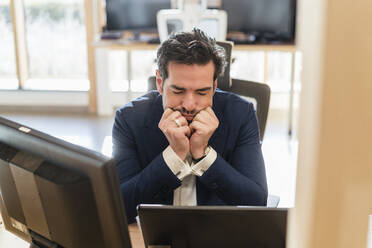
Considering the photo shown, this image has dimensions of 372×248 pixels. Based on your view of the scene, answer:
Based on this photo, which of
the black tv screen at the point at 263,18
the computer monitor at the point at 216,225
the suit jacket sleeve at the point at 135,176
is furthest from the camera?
the black tv screen at the point at 263,18

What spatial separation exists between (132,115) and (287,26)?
3.05 m

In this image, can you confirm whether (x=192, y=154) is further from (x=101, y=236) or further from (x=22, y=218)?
(x=101, y=236)

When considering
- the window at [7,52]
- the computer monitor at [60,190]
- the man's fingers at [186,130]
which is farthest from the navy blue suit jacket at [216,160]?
the window at [7,52]

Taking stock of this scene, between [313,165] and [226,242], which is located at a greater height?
[313,165]

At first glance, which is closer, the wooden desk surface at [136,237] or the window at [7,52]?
the wooden desk surface at [136,237]

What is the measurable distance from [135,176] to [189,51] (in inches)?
17.5

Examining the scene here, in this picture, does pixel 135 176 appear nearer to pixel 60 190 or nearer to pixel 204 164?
pixel 204 164

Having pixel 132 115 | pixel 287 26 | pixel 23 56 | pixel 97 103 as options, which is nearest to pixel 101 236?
pixel 132 115

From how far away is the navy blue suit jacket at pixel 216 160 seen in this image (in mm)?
1525

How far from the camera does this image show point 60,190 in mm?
794

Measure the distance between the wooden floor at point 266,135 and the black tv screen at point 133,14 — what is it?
97 cm

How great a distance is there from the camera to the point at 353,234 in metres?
0.27

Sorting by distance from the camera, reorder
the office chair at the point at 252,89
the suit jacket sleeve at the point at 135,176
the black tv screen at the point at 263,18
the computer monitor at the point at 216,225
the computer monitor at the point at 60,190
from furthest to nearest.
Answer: the black tv screen at the point at 263,18 < the office chair at the point at 252,89 < the suit jacket sleeve at the point at 135,176 < the computer monitor at the point at 216,225 < the computer monitor at the point at 60,190

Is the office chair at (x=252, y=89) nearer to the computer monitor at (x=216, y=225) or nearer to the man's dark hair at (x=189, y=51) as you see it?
the man's dark hair at (x=189, y=51)
